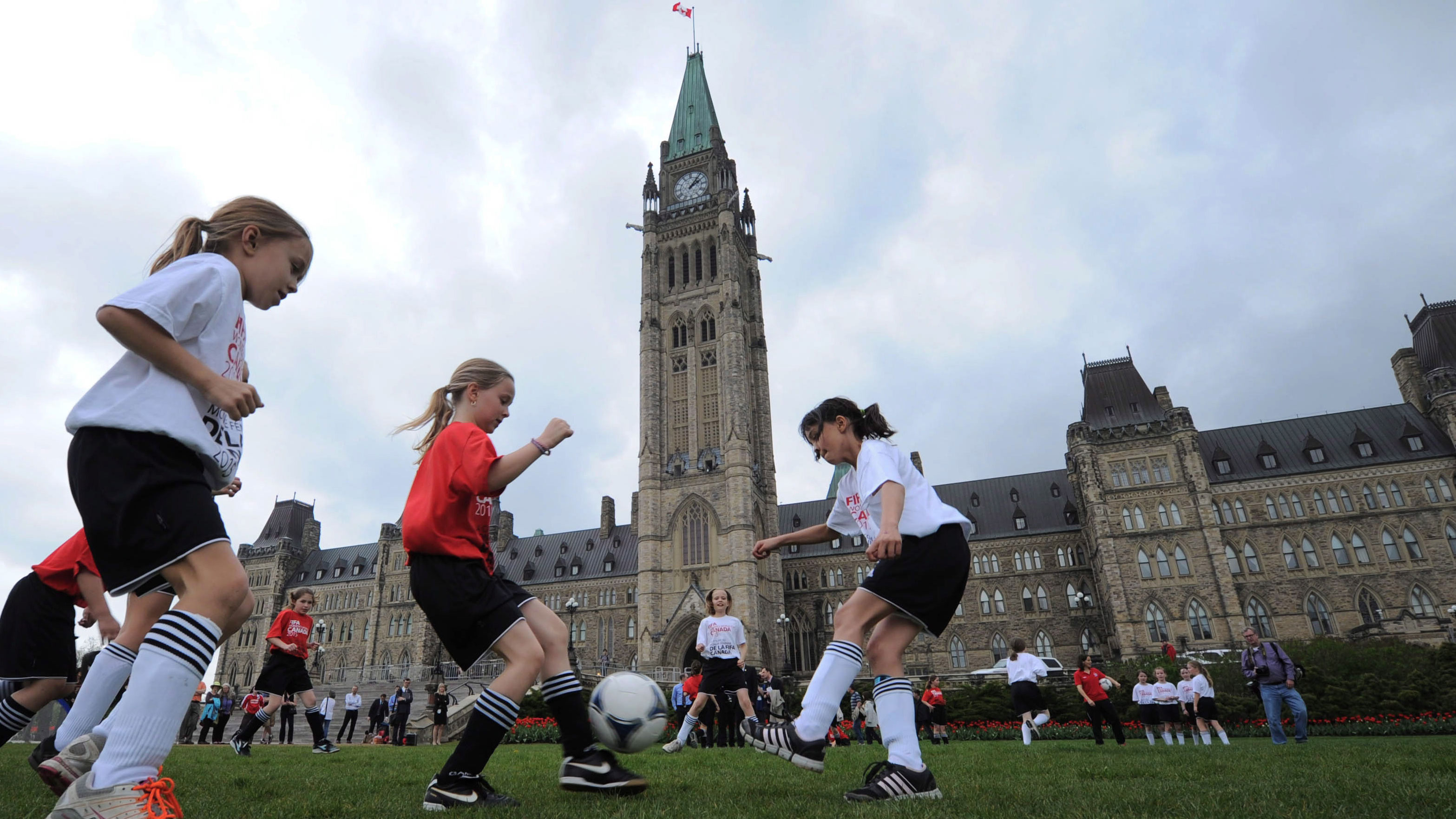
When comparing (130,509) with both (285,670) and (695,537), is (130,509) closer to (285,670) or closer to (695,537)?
(285,670)

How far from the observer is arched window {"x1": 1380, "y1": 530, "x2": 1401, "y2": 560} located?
41.1m

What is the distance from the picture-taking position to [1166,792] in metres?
4.28

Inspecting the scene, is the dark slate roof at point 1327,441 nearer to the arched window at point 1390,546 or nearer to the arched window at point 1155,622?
the arched window at point 1390,546

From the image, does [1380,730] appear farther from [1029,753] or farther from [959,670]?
[959,670]

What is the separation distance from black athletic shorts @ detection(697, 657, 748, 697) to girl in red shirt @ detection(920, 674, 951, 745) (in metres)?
7.10

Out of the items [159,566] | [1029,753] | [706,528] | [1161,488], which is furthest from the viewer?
[706,528]

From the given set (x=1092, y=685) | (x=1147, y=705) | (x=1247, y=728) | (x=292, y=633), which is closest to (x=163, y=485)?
(x=292, y=633)

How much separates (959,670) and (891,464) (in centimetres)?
5217

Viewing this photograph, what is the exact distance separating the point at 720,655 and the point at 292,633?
18.1 feet

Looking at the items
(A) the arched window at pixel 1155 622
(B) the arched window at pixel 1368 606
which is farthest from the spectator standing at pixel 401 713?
(B) the arched window at pixel 1368 606

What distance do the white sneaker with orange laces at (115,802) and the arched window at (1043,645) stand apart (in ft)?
180

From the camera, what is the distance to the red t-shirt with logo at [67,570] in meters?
4.91

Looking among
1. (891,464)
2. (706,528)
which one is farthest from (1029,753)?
(706,528)

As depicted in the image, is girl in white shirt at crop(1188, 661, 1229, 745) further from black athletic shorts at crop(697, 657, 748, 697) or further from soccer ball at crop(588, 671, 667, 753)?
soccer ball at crop(588, 671, 667, 753)
